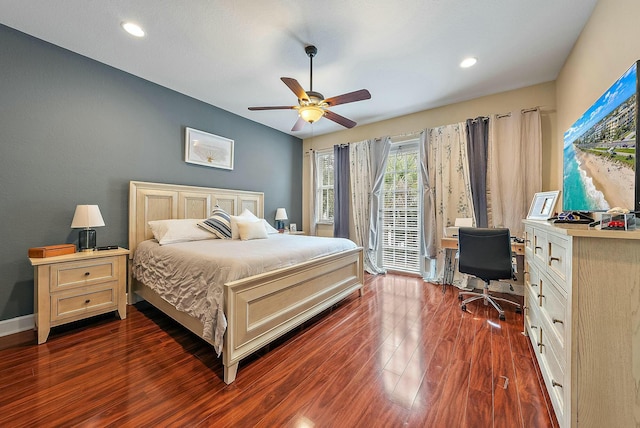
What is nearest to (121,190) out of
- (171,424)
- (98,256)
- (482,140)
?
(98,256)

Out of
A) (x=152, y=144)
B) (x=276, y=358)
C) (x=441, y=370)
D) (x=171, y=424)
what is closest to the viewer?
(x=171, y=424)

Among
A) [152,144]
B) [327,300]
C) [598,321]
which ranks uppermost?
[152,144]

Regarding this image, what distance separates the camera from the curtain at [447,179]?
352 centimetres

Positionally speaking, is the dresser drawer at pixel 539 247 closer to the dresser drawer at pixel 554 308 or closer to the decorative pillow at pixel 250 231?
the dresser drawer at pixel 554 308

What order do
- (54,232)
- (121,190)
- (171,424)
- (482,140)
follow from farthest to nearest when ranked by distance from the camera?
(482,140), (121,190), (54,232), (171,424)

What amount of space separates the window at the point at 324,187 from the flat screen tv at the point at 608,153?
11.7 ft

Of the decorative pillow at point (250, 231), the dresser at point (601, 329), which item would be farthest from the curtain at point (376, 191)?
the dresser at point (601, 329)

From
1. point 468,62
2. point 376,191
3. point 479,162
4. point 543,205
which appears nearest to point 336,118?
point 468,62

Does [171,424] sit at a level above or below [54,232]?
below

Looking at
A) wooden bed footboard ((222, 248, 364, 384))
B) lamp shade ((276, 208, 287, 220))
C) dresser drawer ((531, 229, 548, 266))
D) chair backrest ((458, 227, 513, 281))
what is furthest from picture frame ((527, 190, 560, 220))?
lamp shade ((276, 208, 287, 220))

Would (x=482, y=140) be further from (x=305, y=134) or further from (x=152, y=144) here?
(x=152, y=144)

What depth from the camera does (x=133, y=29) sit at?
2.19 m

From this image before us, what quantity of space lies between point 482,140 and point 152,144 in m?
4.39

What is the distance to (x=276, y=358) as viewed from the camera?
1.91 meters
